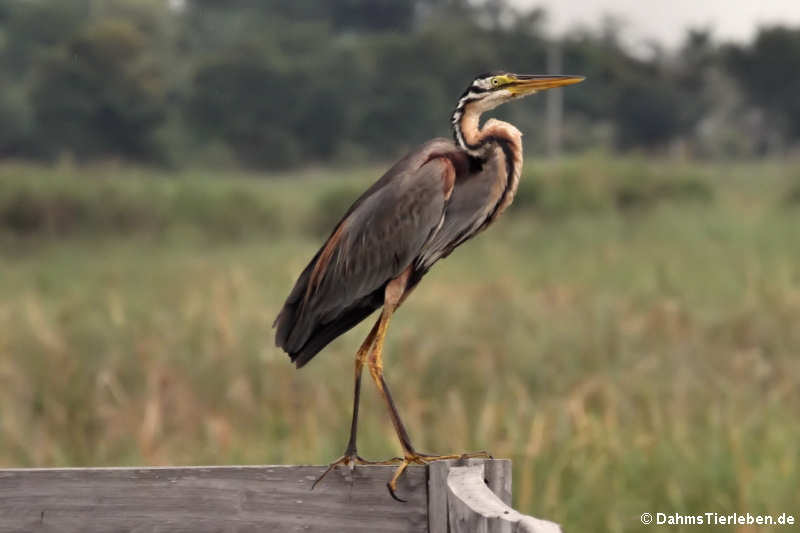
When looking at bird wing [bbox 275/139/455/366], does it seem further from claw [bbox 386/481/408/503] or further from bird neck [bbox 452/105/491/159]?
claw [bbox 386/481/408/503]

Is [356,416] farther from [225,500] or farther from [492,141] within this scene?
[492,141]

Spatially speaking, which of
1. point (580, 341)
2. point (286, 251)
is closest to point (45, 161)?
point (286, 251)

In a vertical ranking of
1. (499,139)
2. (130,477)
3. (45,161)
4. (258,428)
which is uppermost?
(45,161)

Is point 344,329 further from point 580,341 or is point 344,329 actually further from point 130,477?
point 580,341

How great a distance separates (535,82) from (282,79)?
87.0ft

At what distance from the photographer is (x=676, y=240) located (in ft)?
46.1

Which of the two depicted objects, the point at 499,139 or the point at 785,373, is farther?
the point at 785,373

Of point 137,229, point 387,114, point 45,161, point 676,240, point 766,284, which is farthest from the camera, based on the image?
point 387,114

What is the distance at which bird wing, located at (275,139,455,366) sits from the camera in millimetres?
2049

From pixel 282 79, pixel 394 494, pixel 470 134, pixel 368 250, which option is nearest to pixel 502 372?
pixel 394 494

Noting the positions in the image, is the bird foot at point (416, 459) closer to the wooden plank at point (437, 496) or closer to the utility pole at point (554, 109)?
the wooden plank at point (437, 496)

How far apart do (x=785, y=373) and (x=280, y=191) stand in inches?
633

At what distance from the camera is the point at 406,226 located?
209 cm

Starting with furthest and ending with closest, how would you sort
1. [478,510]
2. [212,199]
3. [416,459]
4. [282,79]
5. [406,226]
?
1. [282,79]
2. [212,199]
3. [416,459]
4. [406,226]
5. [478,510]
